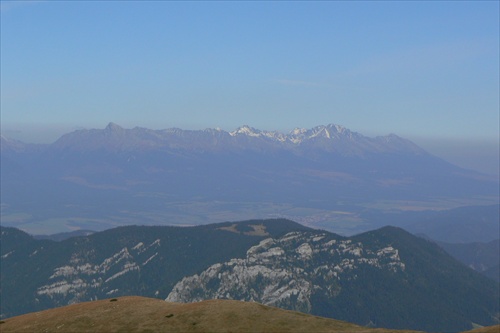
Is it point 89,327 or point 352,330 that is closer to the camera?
Result: point 352,330

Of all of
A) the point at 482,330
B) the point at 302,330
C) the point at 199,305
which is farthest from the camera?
the point at 199,305

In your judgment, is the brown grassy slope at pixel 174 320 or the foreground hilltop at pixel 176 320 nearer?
the foreground hilltop at pixel 176 320

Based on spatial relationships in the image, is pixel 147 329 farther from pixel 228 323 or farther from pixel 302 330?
pixel 302 330

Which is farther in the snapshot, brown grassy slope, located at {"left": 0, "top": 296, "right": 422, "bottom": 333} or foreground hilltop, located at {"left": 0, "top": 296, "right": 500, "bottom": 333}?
brown grassy slope, located at {"left": 0, "top": 296, "right": 422, "bottom": 333}

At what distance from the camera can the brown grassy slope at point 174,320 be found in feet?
319

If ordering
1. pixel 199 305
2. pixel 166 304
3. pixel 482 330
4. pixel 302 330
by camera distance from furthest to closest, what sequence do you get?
pixel 166 304, pixel 199 305, pixel 302 330, pixel 482 330

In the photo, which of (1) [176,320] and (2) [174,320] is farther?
(2) [174,320]

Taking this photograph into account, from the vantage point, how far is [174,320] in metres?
103

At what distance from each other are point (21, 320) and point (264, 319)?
56.6 meters

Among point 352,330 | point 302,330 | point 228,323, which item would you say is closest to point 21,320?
point 228,323

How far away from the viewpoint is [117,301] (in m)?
125

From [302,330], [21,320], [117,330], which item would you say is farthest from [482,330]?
[21,320]

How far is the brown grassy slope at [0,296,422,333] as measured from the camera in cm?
9719

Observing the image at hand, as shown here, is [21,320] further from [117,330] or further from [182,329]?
[182,329]
